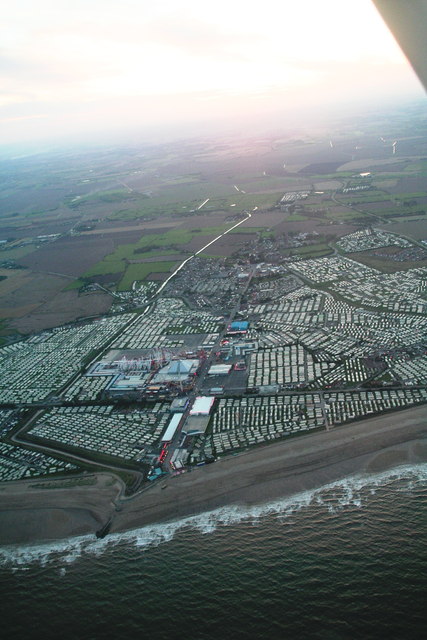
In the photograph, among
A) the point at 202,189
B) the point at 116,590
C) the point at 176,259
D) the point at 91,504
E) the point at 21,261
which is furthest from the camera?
the point at 202,189

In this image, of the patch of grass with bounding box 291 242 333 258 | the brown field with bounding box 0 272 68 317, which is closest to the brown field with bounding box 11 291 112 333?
the brown field with bounding box 0 272 68 317

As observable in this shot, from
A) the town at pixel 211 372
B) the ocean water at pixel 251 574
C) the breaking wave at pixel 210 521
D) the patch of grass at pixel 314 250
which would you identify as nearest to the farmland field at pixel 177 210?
the patch of grass at pixel 314 250

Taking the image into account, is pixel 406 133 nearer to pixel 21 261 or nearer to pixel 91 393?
pixel 21 261

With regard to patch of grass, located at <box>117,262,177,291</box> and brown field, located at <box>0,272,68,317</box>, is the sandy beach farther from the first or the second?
patch of grass, located at <box>117,262,177,291</box>

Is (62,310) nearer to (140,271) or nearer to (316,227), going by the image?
(140,271)

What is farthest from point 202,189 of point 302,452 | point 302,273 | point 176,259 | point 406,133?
point 302,452

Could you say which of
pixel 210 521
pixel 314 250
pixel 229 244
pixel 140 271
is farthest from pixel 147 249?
pixel 210 521

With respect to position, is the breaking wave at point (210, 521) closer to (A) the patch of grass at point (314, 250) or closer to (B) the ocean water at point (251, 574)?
(B) the ocean water at point (251, 574)
